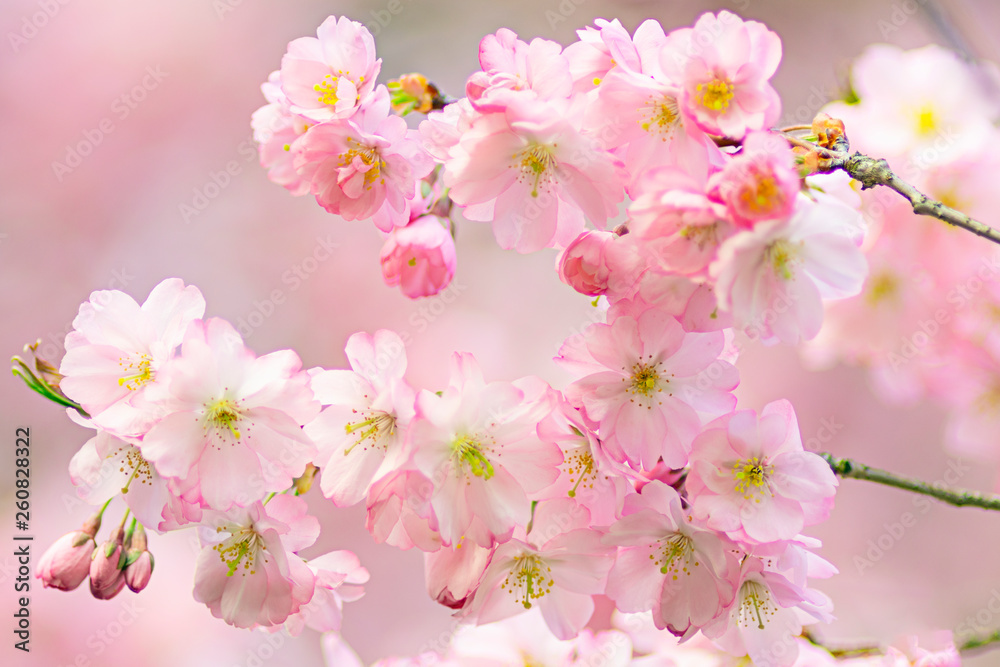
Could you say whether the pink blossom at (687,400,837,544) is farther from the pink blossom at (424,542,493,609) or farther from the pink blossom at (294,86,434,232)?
the pink blossom at (294,86,434,232)

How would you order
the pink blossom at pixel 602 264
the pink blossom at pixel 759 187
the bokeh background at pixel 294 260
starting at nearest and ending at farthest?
the pink blossom at pixel 759 187
the pink blossom at pixel 602 264
the bokeh background at pixel 294 260

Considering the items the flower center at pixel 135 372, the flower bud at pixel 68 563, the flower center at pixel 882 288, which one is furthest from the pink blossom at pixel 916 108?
the flower bud at pixel 68 563

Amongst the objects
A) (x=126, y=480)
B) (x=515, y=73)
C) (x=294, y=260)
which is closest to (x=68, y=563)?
(x=126, y=480)

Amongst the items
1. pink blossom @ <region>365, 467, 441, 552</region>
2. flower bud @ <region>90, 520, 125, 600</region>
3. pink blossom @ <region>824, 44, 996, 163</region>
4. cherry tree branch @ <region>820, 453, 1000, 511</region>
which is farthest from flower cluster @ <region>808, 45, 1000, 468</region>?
flower bud @ <region>90, 520, 125, 600</region>

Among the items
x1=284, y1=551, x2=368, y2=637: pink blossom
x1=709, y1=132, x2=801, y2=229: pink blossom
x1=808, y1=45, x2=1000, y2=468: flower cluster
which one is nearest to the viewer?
x1=709, y1=132, x2=801, y2=229: pink blossom

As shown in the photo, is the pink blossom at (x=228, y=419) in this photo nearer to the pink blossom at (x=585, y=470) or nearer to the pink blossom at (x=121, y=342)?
the pink blossom at (x=121, y=342)

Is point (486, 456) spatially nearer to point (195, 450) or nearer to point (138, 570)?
point (195, 450)
